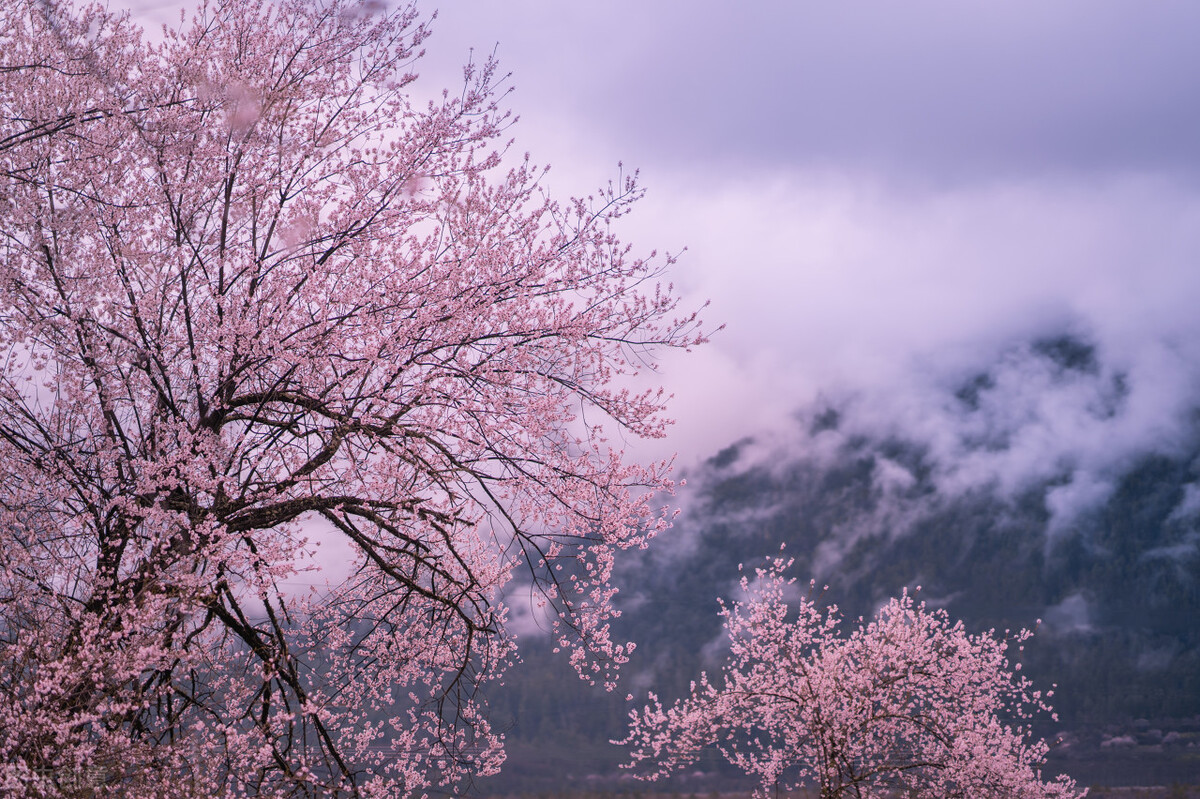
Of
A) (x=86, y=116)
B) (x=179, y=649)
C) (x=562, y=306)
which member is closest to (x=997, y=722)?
(x=562, y=306)

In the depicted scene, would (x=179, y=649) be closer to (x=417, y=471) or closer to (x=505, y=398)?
(x=417, y=471)

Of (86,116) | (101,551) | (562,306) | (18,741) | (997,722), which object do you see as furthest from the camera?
(997,722)

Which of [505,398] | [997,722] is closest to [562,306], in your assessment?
[505,398]

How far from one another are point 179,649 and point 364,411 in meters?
2.51

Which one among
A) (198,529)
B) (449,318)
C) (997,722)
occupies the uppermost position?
(449,318)

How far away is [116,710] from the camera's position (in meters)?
6.83

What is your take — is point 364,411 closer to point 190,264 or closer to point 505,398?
point 505,398

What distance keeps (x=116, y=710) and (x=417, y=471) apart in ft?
9.46

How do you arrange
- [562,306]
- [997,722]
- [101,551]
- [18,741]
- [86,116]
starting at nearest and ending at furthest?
1. [18,741]
2. [101,551]
3. [86,116]
4. [562,306]
5. [997,722]

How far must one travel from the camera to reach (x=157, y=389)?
801cm

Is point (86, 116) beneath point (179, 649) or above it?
above

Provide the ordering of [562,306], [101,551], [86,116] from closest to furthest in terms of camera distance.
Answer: [101,551] → [86,116] → [562,306]

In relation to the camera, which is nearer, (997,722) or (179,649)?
(179,649)

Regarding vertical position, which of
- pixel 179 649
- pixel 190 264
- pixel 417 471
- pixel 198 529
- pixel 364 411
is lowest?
pixel 179 649
